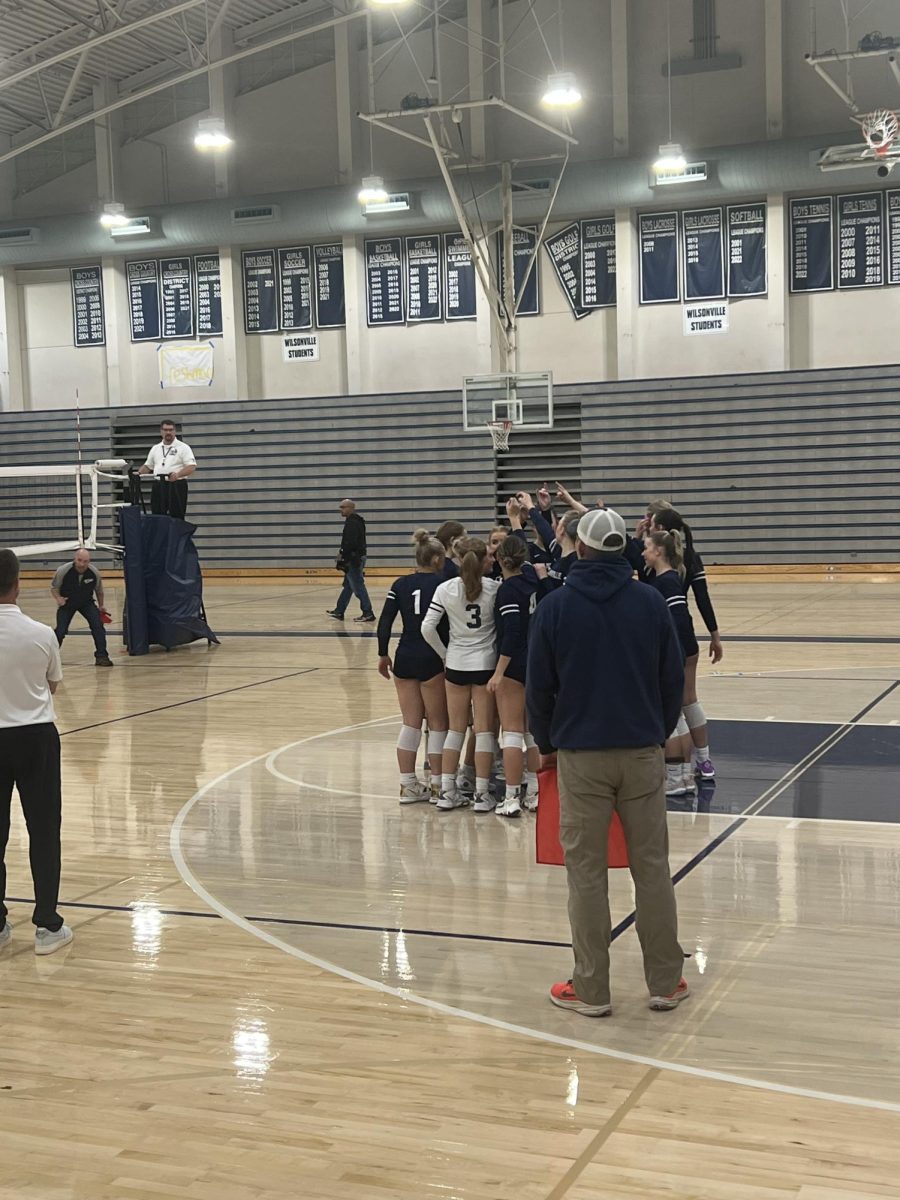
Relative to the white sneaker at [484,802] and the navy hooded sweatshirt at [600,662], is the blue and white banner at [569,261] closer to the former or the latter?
the white sneaker at [484,802]

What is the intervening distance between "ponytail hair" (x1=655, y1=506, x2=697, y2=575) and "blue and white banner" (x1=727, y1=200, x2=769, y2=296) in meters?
16.2

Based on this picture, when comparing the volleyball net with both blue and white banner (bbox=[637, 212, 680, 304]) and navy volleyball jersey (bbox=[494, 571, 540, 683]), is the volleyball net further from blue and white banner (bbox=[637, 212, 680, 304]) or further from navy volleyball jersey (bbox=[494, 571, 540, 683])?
navy volleyball jersey (bbox=[494, 571, 540, 683])

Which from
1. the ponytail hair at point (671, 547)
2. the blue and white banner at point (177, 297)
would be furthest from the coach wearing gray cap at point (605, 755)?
the blue and white banner at point (177, 297)

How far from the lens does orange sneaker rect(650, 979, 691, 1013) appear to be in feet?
15.8

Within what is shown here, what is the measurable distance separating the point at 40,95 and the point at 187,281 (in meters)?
4.52

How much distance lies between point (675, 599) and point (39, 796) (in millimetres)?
3842

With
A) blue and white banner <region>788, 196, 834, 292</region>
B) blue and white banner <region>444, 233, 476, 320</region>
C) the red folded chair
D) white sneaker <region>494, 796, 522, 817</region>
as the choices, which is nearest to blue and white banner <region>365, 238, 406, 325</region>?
blue and white banner <region>444, 233, 476, 320</region>

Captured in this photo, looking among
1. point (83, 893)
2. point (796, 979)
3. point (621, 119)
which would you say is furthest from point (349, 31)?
point (796, 979)

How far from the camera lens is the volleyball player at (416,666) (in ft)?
26.9

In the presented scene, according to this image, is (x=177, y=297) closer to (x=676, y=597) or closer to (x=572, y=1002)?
(x=676, y=597)

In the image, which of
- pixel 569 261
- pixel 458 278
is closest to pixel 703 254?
pixel 569 261

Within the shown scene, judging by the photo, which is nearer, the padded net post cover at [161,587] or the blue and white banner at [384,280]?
the padded net post cover at [161,587]

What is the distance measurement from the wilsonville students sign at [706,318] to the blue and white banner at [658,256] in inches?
15.9

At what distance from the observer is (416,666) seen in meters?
8.24
